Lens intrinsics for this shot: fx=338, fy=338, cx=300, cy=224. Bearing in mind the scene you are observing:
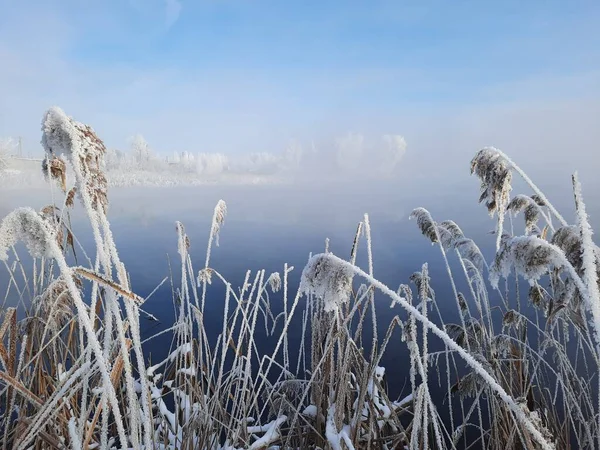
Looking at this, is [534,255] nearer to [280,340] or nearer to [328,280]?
[328,280]

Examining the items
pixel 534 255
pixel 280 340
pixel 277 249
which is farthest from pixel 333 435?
pixel 277 249

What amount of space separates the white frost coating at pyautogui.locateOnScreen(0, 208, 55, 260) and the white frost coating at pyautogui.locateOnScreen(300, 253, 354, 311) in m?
0.98

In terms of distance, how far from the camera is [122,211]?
31484 millimetres

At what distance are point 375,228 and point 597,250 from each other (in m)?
22.1

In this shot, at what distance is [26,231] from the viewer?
1266 millimetres

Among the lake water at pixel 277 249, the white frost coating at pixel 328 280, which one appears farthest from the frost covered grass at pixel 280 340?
the lake water at pixel 277 249

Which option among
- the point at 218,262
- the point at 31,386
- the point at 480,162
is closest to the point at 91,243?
the point at 218,262

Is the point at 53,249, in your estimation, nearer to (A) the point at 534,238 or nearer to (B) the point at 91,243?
(A) the point at 534,238

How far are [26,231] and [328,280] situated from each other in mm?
1143

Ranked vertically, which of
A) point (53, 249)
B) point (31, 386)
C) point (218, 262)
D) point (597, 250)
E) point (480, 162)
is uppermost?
point (480, 162)

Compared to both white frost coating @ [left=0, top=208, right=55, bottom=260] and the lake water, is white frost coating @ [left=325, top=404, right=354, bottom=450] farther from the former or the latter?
the lake water

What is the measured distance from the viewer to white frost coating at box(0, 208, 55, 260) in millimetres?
1262

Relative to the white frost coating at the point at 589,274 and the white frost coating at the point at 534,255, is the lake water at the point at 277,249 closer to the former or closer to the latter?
the white frost coating at the point at 534,255

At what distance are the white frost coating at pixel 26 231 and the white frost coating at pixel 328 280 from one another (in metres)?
0.98
